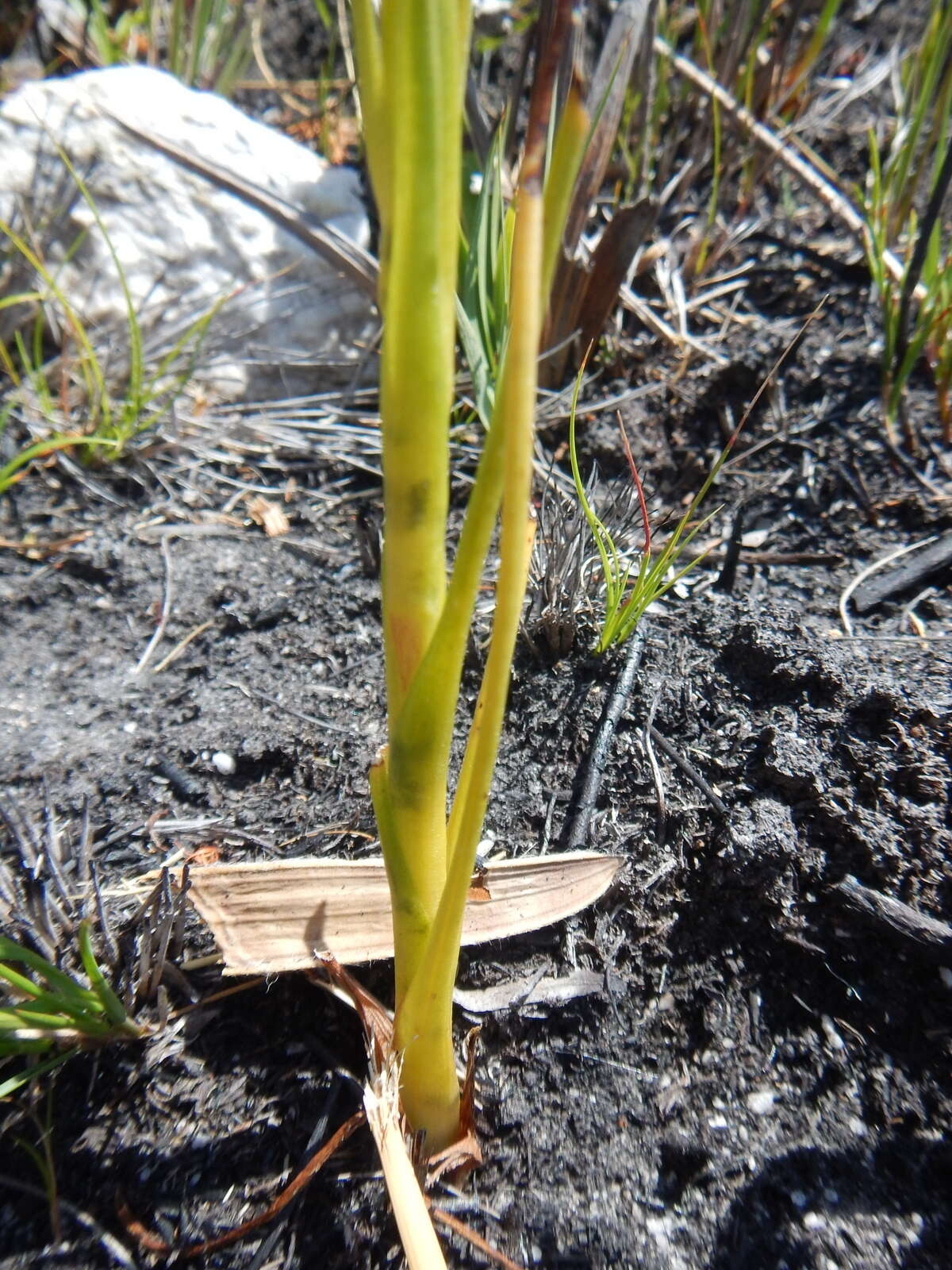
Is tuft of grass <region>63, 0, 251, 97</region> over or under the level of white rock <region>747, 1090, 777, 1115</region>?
over

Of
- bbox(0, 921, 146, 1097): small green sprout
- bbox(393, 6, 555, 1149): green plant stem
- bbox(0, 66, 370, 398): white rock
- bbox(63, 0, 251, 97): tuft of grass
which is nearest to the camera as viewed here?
bbox(393, 6, 555, 1149): green plant stem

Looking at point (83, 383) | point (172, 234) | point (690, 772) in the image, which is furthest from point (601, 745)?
point (172, 234)

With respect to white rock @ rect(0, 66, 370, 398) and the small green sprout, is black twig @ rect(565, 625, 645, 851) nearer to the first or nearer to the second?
the small green sprout

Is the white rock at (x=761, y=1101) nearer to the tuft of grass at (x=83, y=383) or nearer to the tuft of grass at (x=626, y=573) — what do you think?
the tuft of grass at (x=626, y=573)

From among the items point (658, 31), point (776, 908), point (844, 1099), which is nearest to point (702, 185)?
point (658, 31)

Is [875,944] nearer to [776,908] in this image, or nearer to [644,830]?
[776,908]

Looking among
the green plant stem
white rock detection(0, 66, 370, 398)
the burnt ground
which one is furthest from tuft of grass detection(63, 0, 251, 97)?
the green plant stem
